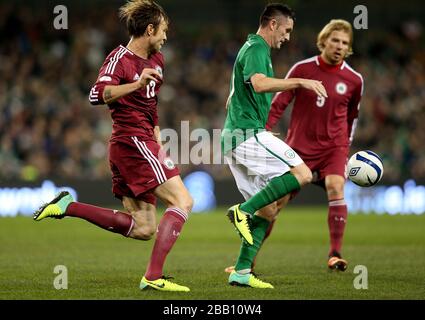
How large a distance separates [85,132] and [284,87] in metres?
12.4

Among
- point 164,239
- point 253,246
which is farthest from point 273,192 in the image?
point 164,239

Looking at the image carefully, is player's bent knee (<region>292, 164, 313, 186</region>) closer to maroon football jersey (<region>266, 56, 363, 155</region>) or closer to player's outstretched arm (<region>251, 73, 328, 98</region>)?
player's outstretched arm (<region>251, 73, 328, 98</region>)

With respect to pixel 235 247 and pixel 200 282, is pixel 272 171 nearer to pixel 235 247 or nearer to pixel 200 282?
pixel 200 282

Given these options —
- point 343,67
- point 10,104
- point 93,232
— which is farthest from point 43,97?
point 343,67

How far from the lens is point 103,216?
24.3 ft

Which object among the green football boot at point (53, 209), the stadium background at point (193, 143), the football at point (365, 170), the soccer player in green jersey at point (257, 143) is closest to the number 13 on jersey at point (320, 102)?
the football at point (365, 170)

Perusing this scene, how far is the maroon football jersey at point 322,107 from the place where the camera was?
916 centimetres

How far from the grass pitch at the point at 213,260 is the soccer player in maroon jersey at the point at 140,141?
1.68ft

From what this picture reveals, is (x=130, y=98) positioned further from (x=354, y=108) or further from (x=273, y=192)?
(x=354, y=108)

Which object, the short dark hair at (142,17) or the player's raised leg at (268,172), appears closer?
the short dark hair at (142,17)

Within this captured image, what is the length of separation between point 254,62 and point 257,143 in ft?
2.23

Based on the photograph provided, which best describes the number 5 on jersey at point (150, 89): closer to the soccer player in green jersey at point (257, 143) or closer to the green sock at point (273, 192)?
the soccer player in green jersey at point (257, 143)

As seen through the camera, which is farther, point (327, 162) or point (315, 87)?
point (327, 162)

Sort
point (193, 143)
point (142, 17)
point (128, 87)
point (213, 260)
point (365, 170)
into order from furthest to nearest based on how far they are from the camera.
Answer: point (193, 143) → point (213, 260) → point (365, 170) → point (142, 17) → point (128, 87)
